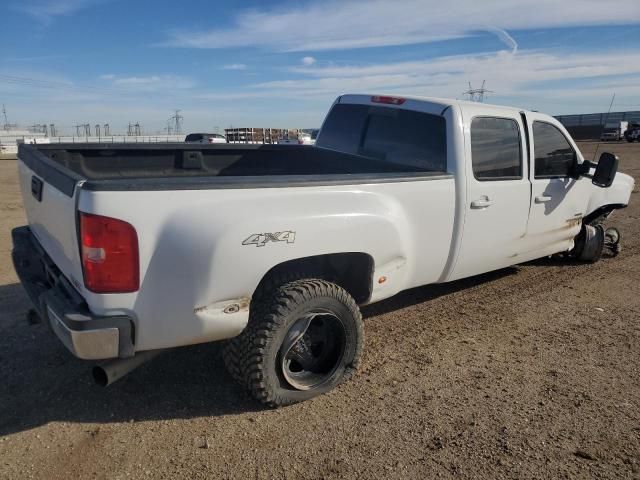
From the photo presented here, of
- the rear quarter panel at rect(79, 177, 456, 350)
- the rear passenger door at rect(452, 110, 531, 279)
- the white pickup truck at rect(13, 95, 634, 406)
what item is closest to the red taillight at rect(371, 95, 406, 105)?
the white pickup truck at rect(13, 95, 634, 406)

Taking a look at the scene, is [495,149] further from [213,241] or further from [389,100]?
[213,241]

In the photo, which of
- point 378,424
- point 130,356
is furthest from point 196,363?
point 378,424

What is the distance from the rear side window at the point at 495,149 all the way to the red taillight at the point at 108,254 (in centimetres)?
273

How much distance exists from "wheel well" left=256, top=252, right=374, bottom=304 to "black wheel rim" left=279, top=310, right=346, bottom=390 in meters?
0.30

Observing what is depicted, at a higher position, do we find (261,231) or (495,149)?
(495,149)

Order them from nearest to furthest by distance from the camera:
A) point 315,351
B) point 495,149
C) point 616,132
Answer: point 315,351 → point 495,149 → point 616,132

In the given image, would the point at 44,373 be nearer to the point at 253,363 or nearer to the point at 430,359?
the point at 253,363

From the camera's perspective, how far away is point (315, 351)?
11.1 feet

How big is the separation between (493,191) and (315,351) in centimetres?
202

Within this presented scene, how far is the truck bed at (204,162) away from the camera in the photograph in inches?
140

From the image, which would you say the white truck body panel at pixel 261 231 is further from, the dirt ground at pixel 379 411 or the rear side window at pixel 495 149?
the dirt ground at pixel 379 411

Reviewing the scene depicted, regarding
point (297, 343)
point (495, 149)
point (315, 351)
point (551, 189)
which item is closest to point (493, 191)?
point (495, 149)

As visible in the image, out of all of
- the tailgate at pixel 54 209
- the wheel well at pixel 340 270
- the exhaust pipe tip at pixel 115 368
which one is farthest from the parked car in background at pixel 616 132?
the exhaust pipe tip at pixel 115 368

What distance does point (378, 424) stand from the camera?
303 cm
